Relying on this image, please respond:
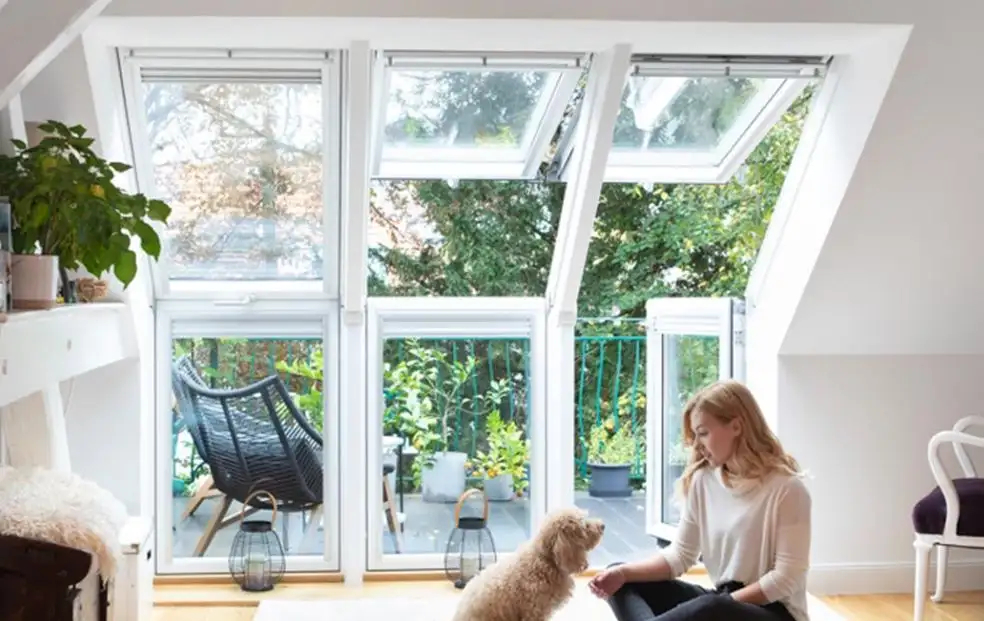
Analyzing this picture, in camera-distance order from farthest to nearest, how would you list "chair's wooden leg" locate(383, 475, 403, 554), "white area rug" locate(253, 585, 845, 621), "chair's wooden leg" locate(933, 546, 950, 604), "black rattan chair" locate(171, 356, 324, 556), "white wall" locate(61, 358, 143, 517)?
"chair's wooden leg" locate(383, 475, 403, 554)
"black rattan chair" locate(171, 356, 324, 556)
"chair's wooden leg" locate(933, 546, 950, 604)
"white wall" locate(61, 358, 143, 517)
"white area rug" locate(253, 585, 845, 621)

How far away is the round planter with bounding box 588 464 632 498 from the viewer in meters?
5.70

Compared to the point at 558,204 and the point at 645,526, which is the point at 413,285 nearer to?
the point at 558,204

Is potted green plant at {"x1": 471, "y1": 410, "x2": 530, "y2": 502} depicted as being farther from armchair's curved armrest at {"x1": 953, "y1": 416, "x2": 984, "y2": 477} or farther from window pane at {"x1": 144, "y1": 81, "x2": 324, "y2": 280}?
armchair's curved armrest at {"x1": 953, "y1": 416, "x2": 984, "y2": 477}

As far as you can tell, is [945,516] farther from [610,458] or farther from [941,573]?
[610,458]

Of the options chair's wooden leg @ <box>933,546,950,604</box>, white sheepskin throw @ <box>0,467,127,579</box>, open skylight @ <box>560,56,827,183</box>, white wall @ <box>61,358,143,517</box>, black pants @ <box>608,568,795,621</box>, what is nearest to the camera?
black pants @ <box>608,568,795,621</box>

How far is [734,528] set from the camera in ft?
8.77

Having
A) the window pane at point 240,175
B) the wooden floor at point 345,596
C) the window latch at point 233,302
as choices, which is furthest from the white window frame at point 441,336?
the window latch at point 233,302

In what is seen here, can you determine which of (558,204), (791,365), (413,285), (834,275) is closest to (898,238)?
(834,275)

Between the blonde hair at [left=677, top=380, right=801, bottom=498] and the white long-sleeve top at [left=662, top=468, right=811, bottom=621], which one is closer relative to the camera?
the white long-sleeve top at [left=662, top=468, right=811, bottom=621]

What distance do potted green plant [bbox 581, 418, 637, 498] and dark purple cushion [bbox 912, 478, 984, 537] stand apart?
2.17 m

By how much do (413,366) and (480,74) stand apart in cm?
132

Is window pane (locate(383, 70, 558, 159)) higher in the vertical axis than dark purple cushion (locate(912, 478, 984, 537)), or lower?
higher

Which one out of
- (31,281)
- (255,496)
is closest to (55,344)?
(31,281)

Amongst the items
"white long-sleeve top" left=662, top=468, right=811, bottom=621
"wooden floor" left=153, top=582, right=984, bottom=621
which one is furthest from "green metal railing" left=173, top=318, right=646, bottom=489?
"white long-sleeve top" left=662, top=468, right=811, bottom=621
